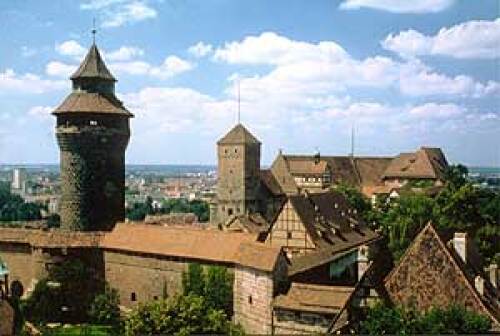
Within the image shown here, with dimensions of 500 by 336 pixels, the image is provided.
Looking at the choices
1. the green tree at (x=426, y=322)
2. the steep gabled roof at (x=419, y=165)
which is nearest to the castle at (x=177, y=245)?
the green tree at (x=426, y=322)

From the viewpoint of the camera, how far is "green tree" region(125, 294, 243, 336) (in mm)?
12336

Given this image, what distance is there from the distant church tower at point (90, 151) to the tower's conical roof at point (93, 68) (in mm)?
28

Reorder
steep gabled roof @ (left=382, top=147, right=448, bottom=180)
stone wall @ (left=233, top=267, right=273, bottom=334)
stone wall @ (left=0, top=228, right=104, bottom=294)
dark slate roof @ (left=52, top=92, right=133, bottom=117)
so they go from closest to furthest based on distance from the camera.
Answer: stone wall @ (left=233, top=267, right=273, bottom=334)
stone wall @ (left=0, top=228, right=104, bottom=294)
dark slate roof @ (left=52, top=92, right=133, bottom=117)
steep gabled roof @ (left=382, top=147, right=448, bottom=180)

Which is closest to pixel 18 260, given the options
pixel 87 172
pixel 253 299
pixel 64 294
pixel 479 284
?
pixel 64 294

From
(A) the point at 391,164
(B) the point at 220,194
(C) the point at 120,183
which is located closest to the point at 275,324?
(C) the point at 120,183

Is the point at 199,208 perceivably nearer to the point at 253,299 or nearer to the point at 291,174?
the point at 291,174

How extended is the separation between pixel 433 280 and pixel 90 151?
11869 millimetres

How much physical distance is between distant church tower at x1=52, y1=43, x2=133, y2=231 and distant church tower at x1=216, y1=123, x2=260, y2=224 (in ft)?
29.9

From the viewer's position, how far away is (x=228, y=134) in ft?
97.5

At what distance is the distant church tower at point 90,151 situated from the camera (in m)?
20.2

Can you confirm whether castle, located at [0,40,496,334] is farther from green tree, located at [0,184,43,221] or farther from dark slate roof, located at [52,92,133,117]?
green tree, located at [0,184,43,221]

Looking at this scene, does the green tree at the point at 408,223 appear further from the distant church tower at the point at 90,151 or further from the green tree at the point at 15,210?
the green tree at the point at 15,210

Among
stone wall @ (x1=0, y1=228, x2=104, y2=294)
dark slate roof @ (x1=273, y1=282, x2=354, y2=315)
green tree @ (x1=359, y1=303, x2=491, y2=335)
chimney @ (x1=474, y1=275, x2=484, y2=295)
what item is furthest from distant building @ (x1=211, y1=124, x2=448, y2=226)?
green tree @ (x1=359, y1=303, x2=491, y2=335)

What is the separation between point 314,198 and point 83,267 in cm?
596
